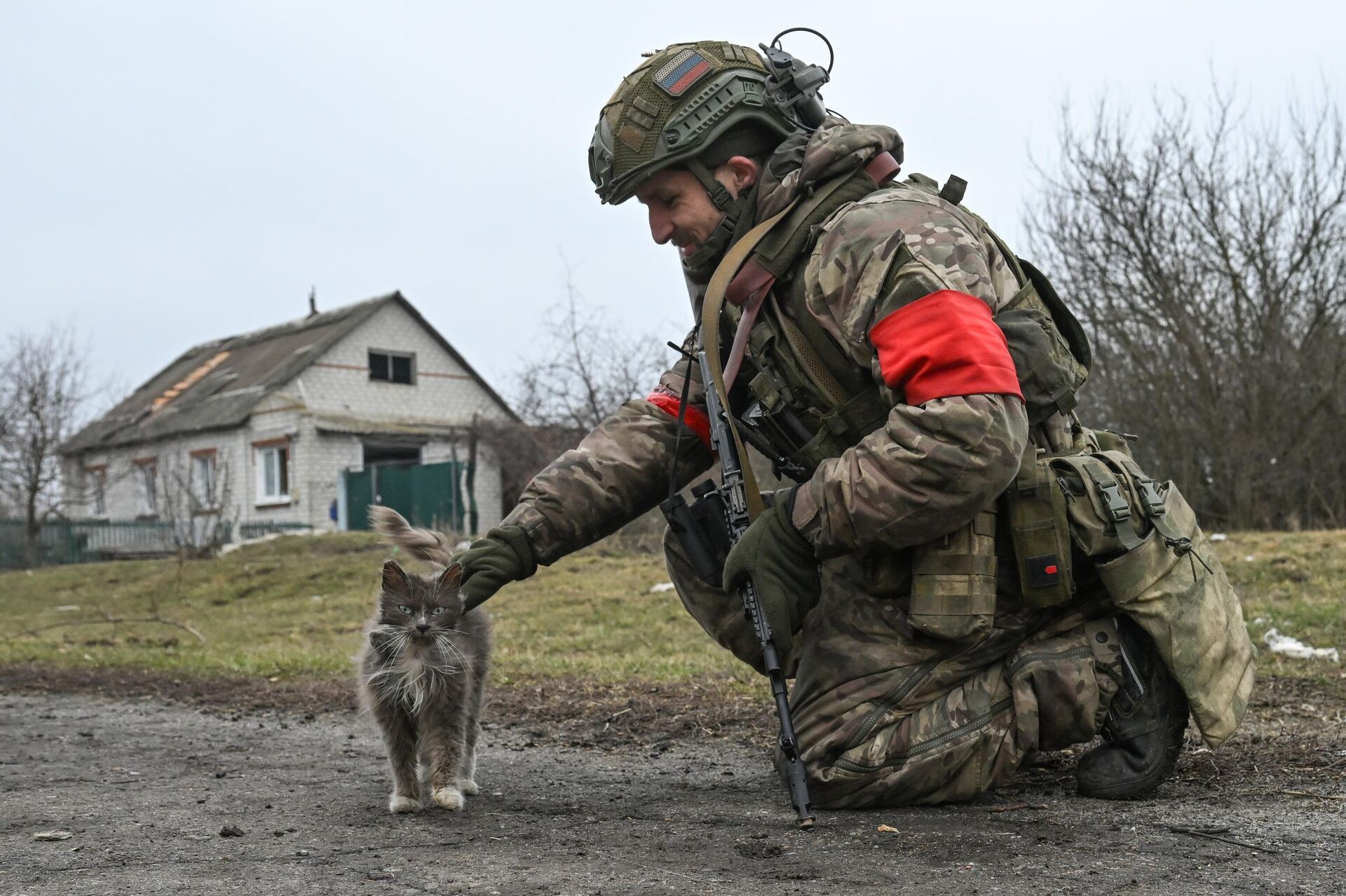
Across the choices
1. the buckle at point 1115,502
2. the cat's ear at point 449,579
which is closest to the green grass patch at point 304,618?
the cat's ear at point 449,579

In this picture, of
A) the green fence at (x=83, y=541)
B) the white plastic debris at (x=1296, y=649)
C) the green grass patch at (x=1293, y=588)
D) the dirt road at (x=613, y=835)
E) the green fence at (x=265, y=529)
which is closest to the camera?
the dirt road at (x=613, y=835)

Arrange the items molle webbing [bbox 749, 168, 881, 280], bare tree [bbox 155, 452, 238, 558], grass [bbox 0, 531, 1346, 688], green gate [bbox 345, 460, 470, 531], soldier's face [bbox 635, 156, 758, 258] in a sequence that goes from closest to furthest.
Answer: molle webbing [bbox 749, 168, 881, 280]
soldier's face [bbox 635, 156, 758, 258]
grass [bbox 0, 531, 1346, 688]
bare tree [bbox 155, 452, 238, 558]
green gate [bbox 345, 460, 470, 531]

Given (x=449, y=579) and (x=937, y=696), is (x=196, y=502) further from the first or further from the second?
(x=937, y=696)

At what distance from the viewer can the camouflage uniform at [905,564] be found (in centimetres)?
352

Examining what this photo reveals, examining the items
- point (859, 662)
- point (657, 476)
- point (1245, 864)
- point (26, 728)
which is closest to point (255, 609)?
point (26, 728)

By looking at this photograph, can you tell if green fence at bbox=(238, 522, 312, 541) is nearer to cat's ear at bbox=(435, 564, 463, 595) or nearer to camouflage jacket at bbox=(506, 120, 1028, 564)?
cat's ear at bbox=(435, 564, 463, 595)

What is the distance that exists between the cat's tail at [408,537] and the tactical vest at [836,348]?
145 centimetres

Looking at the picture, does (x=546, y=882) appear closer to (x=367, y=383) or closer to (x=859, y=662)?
(x=859, y=662)

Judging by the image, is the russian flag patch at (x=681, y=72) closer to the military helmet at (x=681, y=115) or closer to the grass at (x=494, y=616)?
the military helmet at (x=681, y=115)

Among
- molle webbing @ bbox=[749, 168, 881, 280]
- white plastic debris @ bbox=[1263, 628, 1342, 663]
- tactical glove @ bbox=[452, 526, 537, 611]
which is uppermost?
molle webbing @ bbox=[749, 168, 881, 280]

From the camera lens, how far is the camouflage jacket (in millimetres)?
3473

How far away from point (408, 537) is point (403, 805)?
3.49 feet

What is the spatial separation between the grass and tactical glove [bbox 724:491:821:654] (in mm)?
2944

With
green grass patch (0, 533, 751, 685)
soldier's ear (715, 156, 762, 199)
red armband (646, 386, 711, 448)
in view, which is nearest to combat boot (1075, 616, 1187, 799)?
red armband (646, 386, 711, 448)
